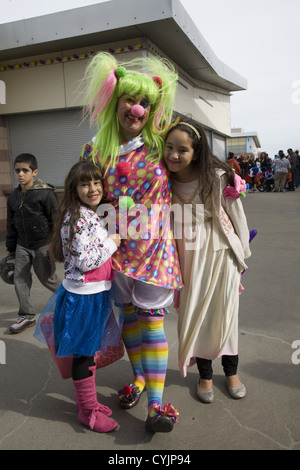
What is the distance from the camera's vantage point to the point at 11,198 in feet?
10.8

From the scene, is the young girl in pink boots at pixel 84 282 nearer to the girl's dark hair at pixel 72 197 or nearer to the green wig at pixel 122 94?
the girl's dark hair at pixel 72 197

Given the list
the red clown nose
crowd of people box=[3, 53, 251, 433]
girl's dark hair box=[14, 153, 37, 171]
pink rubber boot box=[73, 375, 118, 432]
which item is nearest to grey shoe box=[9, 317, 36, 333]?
crowd of people box=[3, 53, 251, 433]

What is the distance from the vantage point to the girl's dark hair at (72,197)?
189cm

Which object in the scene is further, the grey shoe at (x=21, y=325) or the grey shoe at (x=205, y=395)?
the grey shoe at (x=21, y=325)

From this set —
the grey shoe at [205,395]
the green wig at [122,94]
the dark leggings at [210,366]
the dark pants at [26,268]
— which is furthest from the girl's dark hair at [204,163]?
the dark pants at [26,268]

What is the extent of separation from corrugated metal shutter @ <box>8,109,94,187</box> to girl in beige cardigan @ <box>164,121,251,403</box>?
531 cm

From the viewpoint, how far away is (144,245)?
193 cm

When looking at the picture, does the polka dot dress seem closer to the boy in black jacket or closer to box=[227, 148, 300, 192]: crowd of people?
the boy in black jacket

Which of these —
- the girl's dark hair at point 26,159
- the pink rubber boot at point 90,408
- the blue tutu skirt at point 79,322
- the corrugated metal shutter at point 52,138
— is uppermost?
the corrugated metal shutter at point 52,138

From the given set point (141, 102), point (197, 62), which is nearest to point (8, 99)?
point (197, 62)

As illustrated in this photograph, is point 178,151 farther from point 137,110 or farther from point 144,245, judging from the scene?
point 144,245

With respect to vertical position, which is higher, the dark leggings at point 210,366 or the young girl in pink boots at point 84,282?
the young girl in pink boots at point 84,282

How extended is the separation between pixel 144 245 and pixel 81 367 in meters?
0.69
